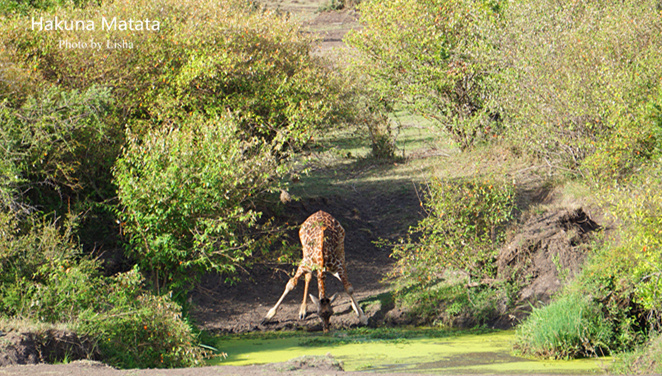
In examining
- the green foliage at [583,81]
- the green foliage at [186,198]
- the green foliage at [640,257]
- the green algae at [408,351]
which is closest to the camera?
the green algae at [408,351]

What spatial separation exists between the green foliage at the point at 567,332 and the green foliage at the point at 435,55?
953 centimetres

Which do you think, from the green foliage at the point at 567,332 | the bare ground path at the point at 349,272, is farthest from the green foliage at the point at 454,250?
the green foliage at the point at 567,332

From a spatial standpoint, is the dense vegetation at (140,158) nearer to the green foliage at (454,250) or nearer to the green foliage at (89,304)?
the green foliage at (89,304)

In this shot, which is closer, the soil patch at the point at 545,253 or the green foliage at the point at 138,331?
the green foliage at the point at 138,331

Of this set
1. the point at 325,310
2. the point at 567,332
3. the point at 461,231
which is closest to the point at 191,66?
the point at 325,310

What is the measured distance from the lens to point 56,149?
12531 mm

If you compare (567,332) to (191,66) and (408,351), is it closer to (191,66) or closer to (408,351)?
(408,351)

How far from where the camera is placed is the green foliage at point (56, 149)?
1185 cm

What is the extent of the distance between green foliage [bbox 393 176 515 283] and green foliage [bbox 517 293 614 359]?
3.16 m

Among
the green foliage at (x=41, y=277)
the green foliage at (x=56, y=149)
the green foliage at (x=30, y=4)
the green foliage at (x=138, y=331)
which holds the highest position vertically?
the green foliage at (x=30, y=4)

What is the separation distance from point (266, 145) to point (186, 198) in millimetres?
2189

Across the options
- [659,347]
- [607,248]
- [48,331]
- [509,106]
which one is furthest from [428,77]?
[48,331]

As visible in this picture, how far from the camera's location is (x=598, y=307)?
36.1 ft

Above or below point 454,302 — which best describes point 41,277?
above
